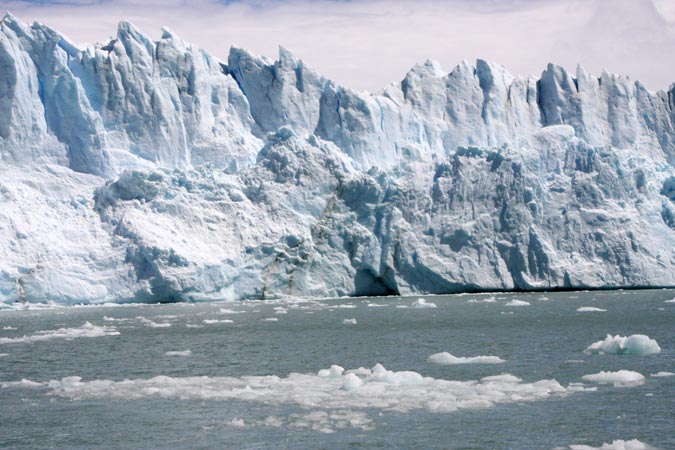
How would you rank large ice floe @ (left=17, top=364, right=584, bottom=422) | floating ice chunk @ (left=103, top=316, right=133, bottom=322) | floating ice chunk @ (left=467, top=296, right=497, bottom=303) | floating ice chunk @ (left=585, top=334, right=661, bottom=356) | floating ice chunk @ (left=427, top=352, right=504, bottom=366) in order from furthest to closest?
1. floating ice chunk @ (left=467, top=296, right=497, bottom=303)
2. floating ice chunk @ (left=103, top=316, right=133, bottom=322)
3. floating ice chunk @ (left=585, top=334, right=661, bottom=356)
4. floating ice chunk @ (left=427, top=352, right=504, bottom=366)
5. large ice floe @ (left=17, top=364, right=584, bottom=422)

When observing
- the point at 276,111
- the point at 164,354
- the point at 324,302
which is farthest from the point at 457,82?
the point at 164,354

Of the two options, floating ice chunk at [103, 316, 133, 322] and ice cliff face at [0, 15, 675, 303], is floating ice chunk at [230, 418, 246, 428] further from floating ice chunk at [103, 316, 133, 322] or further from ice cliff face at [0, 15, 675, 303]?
ice cliff face at [0, 15, 675, 303]

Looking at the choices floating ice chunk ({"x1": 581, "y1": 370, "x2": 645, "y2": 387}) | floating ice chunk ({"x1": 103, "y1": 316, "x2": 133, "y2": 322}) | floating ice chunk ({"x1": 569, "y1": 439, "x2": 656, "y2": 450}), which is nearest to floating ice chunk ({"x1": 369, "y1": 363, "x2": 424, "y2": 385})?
floating ice chunk ({"x1": 581, "y1": 370, "x2": 645, "y2": 387})

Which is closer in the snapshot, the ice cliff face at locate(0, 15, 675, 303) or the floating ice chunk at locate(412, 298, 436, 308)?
the floating ice chunk at locate(412, 298, 436, 308)

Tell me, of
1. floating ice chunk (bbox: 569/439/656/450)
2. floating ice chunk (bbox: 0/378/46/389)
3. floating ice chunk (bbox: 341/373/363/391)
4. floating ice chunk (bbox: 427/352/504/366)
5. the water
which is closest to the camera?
floating ice chunk (bbox: 569/439/656/450)

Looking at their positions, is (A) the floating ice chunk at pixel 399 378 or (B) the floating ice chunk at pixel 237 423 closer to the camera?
(B) the floating ice chunk at pixel 237 423

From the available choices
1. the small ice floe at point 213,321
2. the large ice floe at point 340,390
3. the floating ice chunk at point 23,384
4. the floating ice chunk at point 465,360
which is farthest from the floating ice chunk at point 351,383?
the small ice floe at point 213,321

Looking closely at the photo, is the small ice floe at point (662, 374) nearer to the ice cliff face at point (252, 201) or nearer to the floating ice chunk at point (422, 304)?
the floating ice chunk at point (422, 304)
